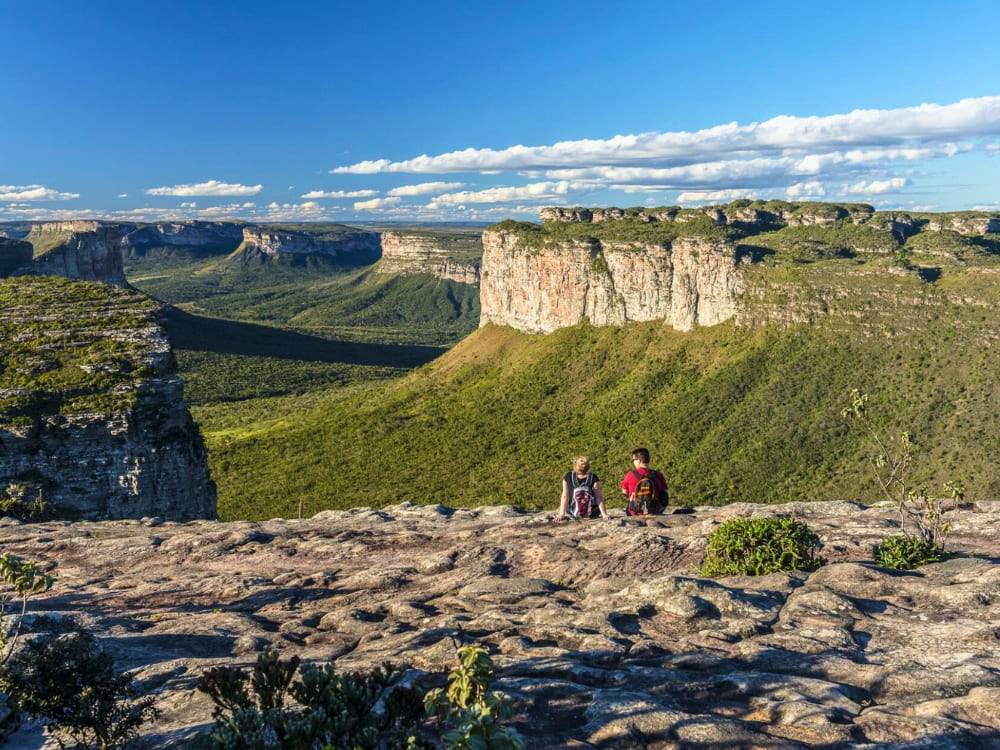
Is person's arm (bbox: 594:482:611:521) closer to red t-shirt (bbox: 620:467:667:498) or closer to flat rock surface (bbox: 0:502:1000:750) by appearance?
flat rock surface (bbox: 0:502:1000:750)

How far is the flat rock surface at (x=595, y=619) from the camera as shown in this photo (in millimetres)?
9047

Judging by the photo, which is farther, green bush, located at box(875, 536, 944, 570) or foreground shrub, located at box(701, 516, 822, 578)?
foreground shrub, located at box(701, 516, 822, 578)

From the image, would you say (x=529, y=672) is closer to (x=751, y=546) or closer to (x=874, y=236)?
(x=751, y=546)

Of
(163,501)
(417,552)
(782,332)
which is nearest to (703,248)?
(782,332)

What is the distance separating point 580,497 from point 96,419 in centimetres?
2769

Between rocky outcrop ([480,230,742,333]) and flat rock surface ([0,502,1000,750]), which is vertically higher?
rocky outcrop ([480,230,742,333])

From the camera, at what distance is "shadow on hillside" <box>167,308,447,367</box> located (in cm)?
15862

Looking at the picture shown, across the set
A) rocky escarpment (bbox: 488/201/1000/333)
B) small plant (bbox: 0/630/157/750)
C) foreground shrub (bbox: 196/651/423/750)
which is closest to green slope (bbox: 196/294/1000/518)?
rocky escarpment (bbox: 488/201/1000/333)

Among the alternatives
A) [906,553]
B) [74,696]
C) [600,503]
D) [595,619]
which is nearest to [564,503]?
[600,503]

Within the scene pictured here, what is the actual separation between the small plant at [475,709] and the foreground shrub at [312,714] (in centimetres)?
40

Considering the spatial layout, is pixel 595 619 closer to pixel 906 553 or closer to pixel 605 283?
pixel 906 553

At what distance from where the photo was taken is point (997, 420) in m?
55.8

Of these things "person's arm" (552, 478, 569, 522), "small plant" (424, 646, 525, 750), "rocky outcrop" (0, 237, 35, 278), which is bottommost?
"person's arm" (552, 478, 569, 522)

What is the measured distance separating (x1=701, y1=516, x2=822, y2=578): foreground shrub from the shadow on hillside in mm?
150510
